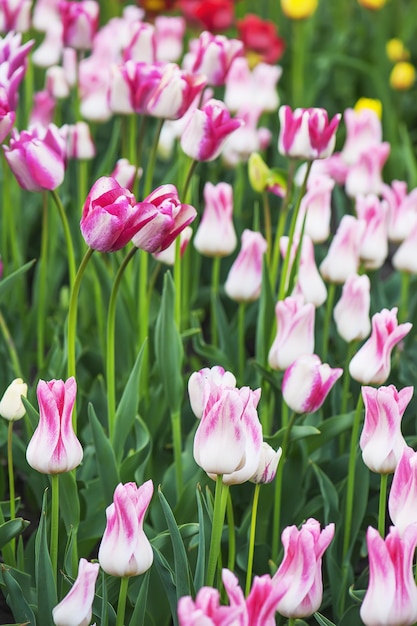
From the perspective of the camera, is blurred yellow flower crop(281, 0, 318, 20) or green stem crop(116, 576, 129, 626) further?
blurred yellow flower crop(281, 0, 318, 20)

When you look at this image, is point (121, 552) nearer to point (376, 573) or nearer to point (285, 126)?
point (376, 573)

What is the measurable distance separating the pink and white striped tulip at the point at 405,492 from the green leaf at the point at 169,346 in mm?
614

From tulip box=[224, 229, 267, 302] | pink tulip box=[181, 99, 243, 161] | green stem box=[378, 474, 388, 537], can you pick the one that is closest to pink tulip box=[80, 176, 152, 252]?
pink tulip box=[181, 99, 243, 161]

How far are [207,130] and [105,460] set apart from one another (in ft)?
1.84

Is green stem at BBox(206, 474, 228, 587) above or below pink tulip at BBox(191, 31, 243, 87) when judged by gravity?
below

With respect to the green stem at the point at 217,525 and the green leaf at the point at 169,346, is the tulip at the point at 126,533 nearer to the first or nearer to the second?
the green stem at the point at 217,525

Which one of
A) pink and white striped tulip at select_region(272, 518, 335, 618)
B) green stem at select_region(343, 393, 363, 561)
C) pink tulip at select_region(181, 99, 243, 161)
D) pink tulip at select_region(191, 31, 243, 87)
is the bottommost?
green stem at select_region(343, 393, 363, 561)

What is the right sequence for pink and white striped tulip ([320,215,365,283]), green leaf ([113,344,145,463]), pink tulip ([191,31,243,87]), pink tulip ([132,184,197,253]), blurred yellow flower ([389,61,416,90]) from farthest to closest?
blurred yellow flower ([389,61,416,90])
pink tulip ([191,31,243,87])
pink and white striped tulip ([320,215,365,283])
green leaf ([113,344,145,463])
pink tulip ([132,184,197,253])

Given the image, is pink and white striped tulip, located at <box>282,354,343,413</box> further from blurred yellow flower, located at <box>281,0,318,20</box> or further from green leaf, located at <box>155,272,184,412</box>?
blurred yellow flower, located at <box>281,0,318,20</box>

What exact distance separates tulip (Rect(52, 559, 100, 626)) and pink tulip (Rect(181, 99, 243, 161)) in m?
0.76

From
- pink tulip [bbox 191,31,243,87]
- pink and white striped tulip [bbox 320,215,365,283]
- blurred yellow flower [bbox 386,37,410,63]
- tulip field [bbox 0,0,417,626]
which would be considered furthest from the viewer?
blurred yellow flower [bbox 386,37,410,63]

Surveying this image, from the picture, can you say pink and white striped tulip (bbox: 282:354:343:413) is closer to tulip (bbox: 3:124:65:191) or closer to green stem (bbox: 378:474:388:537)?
green stem (bbox: 378:474:388:537)

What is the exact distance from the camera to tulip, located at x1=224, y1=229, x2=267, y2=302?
203cm

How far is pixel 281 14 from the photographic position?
470cm
